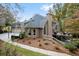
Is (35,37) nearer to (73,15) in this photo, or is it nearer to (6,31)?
(6,31)

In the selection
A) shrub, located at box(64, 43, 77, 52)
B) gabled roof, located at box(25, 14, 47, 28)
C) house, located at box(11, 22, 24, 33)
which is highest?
gabled roof, located at box(25, 14, 47, 28)

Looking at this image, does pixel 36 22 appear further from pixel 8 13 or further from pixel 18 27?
pixel 8 13

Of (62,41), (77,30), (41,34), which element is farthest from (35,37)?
(77,30)

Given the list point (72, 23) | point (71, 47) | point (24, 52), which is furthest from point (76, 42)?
point (24, 52)

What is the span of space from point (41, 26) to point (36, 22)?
0.06 metres

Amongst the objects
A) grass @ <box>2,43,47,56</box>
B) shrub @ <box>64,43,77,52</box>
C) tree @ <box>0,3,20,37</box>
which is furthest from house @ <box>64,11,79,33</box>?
tree @ <box>0,3,20,37</box>

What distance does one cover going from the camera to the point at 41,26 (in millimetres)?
1752

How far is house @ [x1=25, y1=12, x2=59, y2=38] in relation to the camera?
68.4 inches

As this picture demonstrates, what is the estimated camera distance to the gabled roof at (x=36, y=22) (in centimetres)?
174

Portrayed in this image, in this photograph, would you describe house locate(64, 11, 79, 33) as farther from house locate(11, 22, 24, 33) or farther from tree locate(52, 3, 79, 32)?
house locate(11, 22, 24, 33)

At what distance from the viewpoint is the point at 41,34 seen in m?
1.76

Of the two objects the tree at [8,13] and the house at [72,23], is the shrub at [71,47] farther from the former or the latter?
the tree at [8,13]

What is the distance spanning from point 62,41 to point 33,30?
0.30 meters

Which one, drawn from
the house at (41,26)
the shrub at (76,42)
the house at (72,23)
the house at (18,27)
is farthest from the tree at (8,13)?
the shrub at (76,42)
